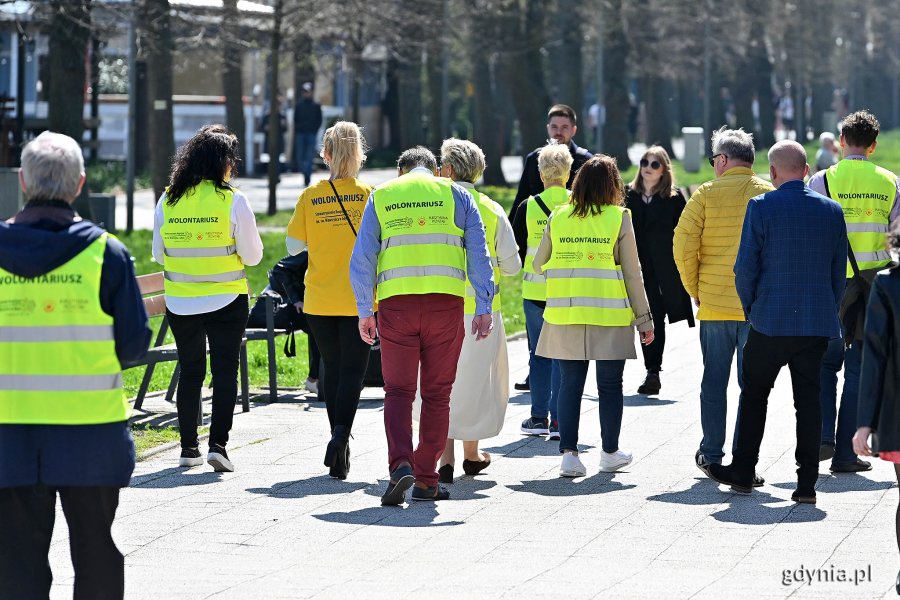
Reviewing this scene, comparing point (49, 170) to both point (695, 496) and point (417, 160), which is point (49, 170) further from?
point (695, 496)

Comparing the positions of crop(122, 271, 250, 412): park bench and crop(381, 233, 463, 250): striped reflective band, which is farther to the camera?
crop(122, 271, 250, 412): park bench

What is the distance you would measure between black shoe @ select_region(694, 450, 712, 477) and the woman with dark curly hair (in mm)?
2439

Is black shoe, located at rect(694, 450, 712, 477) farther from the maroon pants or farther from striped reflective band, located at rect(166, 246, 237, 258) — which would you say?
striped reflective band, located at rect(166, 246, 237, 258)

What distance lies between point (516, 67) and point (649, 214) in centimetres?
2321

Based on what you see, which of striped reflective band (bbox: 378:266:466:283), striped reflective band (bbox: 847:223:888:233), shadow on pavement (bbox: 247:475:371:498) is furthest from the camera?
striped reflective band (bbox: 847:223:888:233)

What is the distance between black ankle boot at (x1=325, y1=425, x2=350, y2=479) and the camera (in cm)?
870

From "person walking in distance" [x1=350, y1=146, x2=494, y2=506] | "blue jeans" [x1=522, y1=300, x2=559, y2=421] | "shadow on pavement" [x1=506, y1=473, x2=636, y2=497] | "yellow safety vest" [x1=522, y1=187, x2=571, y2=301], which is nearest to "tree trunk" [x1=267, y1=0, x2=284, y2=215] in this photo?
"yellow safety vest" [x1=522, y1=187, x2=571, y2=301]

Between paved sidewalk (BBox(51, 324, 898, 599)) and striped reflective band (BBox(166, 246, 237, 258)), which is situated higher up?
striped reflective band (BBox(166, 246, 237, 258))

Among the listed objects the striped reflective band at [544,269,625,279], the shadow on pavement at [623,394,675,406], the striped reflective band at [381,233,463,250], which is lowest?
the shadow on pavement at [623,394,675,406]

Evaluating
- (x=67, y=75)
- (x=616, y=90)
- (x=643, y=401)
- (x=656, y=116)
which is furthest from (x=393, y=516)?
(x=656, y=116)

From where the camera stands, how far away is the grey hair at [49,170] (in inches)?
212

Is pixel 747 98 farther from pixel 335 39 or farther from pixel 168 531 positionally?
pixel 168 531

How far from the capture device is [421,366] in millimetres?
8250

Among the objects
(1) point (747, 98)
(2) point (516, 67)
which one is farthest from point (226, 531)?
(1) point (747, 98)
